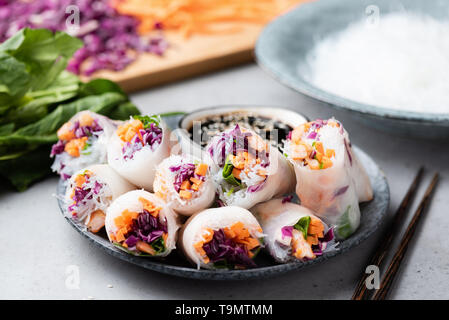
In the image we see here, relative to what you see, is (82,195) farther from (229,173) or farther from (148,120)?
(229,173)

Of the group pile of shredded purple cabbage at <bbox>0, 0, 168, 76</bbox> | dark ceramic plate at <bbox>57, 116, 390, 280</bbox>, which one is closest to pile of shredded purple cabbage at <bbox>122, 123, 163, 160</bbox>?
dark ceramic plate at <bbox>57, 116, 390, 280</bbox>

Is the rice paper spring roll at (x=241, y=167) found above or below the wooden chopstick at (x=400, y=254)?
above

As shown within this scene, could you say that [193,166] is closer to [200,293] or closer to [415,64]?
[200,293]

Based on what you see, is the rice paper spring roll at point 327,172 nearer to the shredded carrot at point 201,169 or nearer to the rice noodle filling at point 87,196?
the shredded carrot at point 201,169

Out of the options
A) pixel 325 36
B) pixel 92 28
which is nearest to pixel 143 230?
pixel 325 36

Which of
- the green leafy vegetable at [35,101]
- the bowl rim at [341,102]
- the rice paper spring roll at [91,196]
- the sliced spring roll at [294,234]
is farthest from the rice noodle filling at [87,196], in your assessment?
the bowl rim at [341,102]

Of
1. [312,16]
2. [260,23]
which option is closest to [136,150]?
[312,16]
